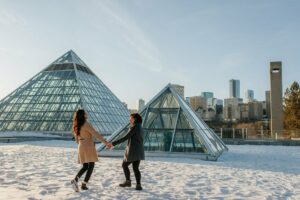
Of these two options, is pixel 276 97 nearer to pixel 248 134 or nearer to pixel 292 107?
pixel 248 134

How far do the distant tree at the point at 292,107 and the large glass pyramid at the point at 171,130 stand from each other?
139 ft

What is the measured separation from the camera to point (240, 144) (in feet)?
94.1

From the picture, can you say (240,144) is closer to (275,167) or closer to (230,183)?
(275,167)

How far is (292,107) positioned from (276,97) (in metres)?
18.2

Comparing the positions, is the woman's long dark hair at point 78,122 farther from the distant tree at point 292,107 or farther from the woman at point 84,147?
the distant tree at point 292,107

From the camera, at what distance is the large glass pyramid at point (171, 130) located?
50.6ft

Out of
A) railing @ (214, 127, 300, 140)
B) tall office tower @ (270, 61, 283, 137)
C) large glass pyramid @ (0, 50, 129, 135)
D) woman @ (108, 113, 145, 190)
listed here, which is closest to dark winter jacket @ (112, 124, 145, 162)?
woman @ (108, 113, 145, 190)

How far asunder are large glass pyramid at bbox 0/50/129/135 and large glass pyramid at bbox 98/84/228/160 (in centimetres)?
1695

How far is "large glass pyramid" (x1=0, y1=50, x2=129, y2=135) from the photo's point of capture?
35331 millimetres

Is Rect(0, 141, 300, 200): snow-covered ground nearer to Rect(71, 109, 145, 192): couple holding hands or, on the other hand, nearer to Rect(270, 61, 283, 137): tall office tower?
Rect(71, 109, 145, 192): couple holding hands

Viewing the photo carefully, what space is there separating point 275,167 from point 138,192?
7.06 meters

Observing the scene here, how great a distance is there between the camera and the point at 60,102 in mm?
37375

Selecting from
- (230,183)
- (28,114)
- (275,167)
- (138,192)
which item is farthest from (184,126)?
(28,114)

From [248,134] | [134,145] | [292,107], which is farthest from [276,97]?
[134,145]
